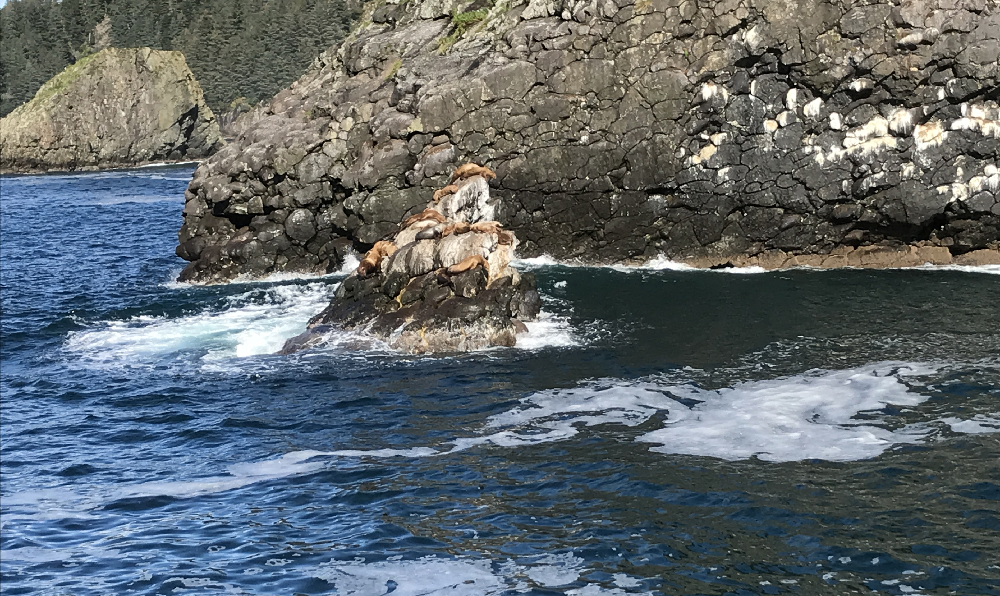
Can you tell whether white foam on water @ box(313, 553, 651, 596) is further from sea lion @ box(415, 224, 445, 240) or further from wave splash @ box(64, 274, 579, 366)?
sea lion @ box(415, 224, 445, 240)

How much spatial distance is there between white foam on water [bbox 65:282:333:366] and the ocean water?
13cm

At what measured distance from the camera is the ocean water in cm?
1444

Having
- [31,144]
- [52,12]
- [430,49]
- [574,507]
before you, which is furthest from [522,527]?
[52,12]

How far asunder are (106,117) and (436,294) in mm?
92662

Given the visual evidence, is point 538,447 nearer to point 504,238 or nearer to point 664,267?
point 504,238

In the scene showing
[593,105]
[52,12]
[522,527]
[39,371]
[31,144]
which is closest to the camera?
[522,527]

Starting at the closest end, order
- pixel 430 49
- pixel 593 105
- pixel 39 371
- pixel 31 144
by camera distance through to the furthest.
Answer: pixel 39 371, pixel 593 105, pixel 430 49, pixel 31 144

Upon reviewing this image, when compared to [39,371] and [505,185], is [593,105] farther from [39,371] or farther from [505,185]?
[39,371]

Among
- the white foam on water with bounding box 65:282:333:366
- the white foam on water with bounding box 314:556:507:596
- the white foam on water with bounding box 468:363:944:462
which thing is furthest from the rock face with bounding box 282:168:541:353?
the white foam on water with bounding box 314:556:507:596

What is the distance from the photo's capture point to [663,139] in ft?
115

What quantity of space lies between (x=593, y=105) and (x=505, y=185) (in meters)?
4.14

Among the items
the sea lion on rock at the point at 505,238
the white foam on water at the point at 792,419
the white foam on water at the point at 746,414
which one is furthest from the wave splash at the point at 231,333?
the white foam on water at the point at 792,419

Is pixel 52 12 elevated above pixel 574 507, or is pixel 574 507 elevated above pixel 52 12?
pixel 52 12

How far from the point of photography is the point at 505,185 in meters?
36.1
